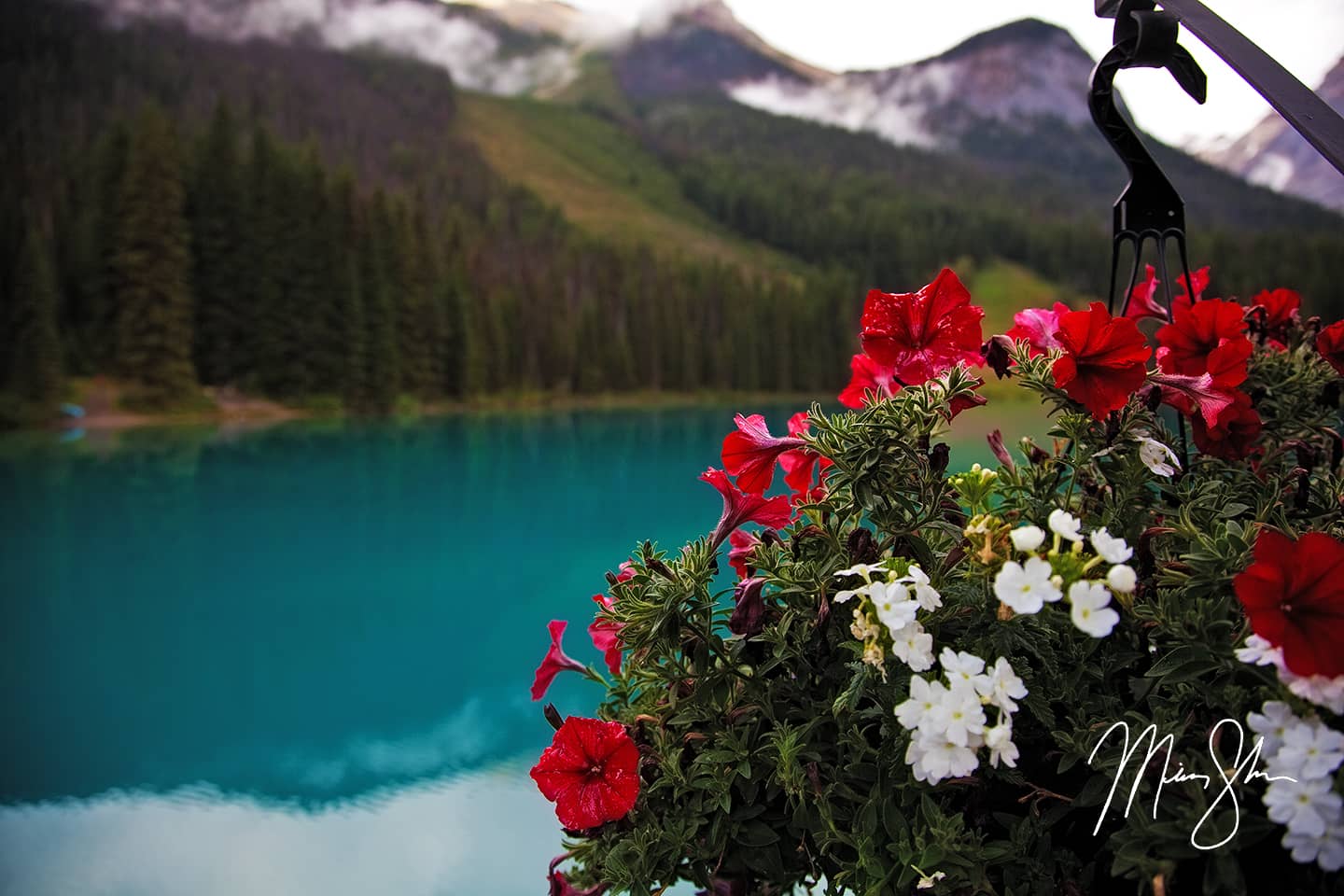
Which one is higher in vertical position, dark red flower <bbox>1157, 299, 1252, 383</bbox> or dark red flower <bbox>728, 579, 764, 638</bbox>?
dark red flower <bbox>1157, 299, 1252, 383</bbox>

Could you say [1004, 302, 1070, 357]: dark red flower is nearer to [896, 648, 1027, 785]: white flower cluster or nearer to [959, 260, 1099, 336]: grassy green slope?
[896, 648, 1027, 785]: white flower cluster

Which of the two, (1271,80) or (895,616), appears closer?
(895,616)

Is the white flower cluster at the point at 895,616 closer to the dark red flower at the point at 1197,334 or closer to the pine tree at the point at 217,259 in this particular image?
the dark red flower at the point at 1197,334

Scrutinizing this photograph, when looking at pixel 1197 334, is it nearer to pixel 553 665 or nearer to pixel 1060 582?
pixel 1060 582

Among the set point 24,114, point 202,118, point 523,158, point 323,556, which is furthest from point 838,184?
point 323,556

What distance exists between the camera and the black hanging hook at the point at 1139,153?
147 cm

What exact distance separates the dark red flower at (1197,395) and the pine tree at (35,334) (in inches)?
1705

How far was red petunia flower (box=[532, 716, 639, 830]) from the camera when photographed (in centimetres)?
116

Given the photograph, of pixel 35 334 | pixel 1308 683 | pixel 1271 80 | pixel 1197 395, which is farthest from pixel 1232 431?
pixel 35 334

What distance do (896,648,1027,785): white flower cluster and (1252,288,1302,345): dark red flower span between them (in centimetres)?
156

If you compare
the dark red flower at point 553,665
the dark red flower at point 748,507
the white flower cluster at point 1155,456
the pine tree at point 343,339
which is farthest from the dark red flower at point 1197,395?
the pine tree at point 343,339

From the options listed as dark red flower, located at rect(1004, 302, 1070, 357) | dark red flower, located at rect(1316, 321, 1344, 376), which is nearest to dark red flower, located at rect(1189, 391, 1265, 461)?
dark red flower, located at rect(1004, 302, 1070, 357)

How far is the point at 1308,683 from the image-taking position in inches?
33.8

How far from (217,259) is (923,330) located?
162 feet
